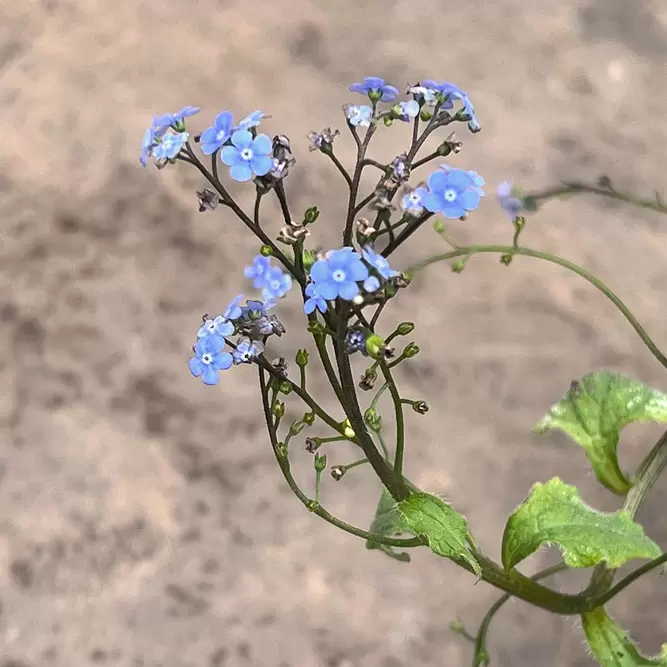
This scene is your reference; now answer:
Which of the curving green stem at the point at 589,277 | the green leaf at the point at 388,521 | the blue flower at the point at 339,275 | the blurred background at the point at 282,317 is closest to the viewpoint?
the blue flower at the point at 339,275

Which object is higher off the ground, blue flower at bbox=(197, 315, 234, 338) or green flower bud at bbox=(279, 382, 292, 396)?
blue flower at bbox=(197, 315, 234, 338)

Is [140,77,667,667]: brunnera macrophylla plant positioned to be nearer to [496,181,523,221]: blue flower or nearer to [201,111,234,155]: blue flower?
[201,111,234,155]: blue flower

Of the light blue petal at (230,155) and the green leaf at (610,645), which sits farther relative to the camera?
the green leaf at (610,645)

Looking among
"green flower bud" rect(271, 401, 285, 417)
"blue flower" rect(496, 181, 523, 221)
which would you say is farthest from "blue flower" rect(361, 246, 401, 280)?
"blue flower" rect(496, 181, 523, 221)

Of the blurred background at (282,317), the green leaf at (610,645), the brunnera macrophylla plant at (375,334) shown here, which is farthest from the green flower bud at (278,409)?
the blurred background at (282,317)

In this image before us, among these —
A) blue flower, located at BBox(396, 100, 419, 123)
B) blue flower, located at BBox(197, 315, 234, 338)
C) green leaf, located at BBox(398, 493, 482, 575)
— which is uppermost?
blue flower, located at BBox(396, 100, 419, 123)

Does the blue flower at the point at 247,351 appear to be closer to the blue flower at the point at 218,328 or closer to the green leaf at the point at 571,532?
the blue flower at the point at 218,328
